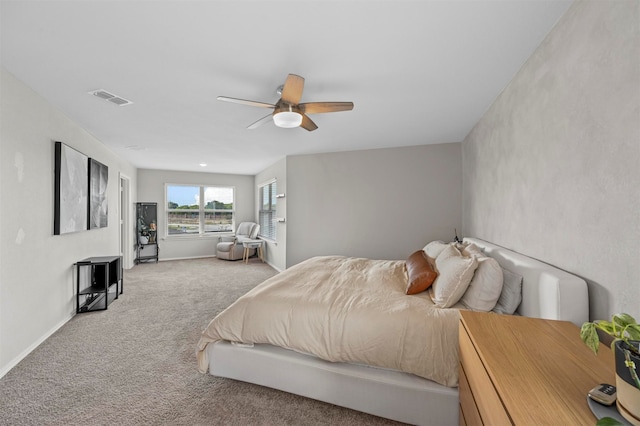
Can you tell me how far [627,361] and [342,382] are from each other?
4.82 feet

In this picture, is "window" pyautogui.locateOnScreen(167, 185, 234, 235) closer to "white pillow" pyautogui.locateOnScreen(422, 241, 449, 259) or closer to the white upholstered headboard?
"white pillow" pyautogui.locateOnScreen(422, 241, 449, 259)

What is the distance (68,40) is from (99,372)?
8.26 ft

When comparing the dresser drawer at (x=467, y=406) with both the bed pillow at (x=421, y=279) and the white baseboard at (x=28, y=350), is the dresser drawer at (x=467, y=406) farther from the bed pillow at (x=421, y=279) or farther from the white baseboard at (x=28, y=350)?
the white baseboard at (x=28, y=350)

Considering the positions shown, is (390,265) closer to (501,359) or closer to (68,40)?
(501,359)

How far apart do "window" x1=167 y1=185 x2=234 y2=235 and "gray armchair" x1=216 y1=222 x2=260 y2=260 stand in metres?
0.52

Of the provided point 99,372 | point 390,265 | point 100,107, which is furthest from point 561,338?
point 100,107

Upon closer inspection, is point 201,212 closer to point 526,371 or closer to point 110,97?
point 110,97

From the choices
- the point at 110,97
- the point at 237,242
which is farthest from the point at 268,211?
the point at 110,97

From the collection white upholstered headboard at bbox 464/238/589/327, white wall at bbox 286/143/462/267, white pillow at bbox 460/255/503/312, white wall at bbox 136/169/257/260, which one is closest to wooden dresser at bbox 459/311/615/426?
white upholstered headboard at bbox 464/238/589/327

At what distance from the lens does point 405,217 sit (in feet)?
14.6

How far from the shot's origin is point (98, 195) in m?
3.97

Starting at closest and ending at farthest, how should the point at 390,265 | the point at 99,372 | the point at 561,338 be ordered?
the point at 561,338 → the point at 99,372 → the point at 390,265

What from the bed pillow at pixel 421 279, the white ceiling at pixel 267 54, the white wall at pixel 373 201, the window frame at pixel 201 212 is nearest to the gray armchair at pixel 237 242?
the window frame at pixel 201 212

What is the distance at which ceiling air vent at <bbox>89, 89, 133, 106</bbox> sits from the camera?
2496mm
